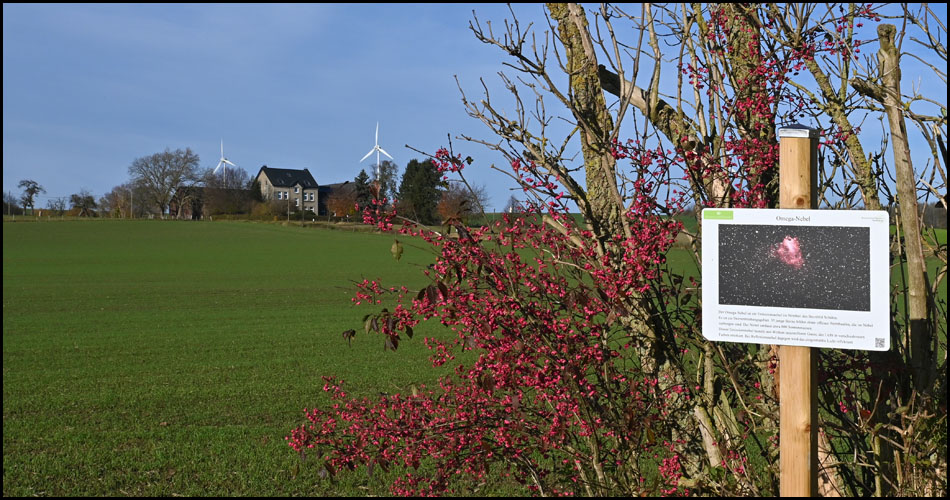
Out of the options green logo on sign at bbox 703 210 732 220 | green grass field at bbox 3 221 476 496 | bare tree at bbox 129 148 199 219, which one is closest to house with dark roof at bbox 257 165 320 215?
bare tree at bbox 129 148 199 219

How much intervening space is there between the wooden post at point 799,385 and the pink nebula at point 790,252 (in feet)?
0.57

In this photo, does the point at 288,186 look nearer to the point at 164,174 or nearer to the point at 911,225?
the point at 164,174

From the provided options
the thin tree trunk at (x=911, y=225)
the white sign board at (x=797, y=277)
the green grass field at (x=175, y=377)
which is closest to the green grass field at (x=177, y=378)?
the green grass field at (x=175, y=377)

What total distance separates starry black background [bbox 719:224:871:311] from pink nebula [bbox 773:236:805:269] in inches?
0.6

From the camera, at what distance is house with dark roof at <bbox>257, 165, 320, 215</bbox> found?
475 ft

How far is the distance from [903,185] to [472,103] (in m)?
2.38

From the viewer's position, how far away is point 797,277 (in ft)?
11.1

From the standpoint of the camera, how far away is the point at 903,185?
446cm

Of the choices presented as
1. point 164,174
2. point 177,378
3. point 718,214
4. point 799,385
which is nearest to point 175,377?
point 177,378

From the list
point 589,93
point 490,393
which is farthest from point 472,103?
point 490,393

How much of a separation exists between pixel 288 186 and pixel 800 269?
147507 mm

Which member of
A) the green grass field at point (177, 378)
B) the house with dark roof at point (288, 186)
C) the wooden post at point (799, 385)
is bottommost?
the green grass field at point (177, 378)

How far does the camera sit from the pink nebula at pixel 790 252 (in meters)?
3.40

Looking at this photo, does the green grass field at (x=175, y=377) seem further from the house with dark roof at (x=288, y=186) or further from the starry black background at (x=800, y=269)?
the house with dark roof at (x=288, y=186)
